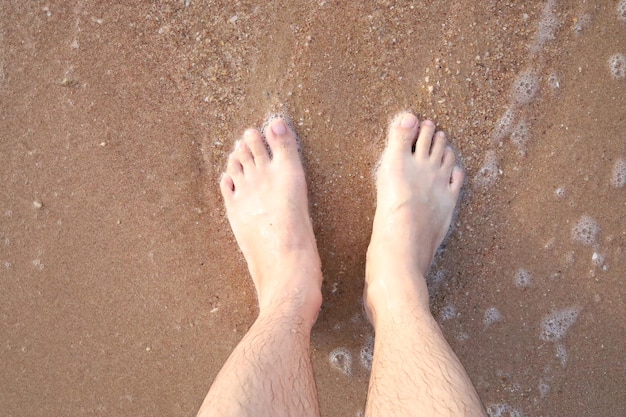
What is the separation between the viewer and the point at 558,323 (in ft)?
6.06

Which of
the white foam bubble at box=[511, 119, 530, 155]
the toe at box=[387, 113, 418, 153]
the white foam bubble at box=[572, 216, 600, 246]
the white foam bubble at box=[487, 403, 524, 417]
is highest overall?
the toe at box=[387, 113, 418, 153]

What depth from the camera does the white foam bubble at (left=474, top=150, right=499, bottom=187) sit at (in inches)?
70.2

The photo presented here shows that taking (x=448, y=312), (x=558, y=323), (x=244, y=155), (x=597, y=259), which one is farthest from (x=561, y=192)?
(x=244, y=155)

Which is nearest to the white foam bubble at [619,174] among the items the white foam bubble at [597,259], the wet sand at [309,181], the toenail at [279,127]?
the wet sand at [309,181]

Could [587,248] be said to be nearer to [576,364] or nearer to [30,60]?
[576,364]

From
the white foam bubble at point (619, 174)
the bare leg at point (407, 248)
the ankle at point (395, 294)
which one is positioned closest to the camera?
the bare leg at point (407, 248)

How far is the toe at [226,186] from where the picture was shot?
1865mm

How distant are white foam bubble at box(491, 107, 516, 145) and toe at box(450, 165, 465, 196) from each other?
0.17 meters

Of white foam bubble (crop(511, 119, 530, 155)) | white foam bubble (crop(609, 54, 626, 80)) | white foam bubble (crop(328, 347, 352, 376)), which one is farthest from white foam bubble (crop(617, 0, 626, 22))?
white foam bubble (crop(328, 347, 352, 376))

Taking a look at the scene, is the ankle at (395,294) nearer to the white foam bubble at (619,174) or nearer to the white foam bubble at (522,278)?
the white foam bubble at (522,278)

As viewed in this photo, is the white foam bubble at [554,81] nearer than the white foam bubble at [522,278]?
Yes

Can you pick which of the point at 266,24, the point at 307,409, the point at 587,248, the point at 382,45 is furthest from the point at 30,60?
the point at 587,248

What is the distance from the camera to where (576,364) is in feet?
6.09

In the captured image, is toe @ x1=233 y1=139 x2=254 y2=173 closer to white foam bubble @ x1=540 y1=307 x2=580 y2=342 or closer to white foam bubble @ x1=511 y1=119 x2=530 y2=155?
white foam bubble @ x1=511 y1=119 x2=530 y2=155
